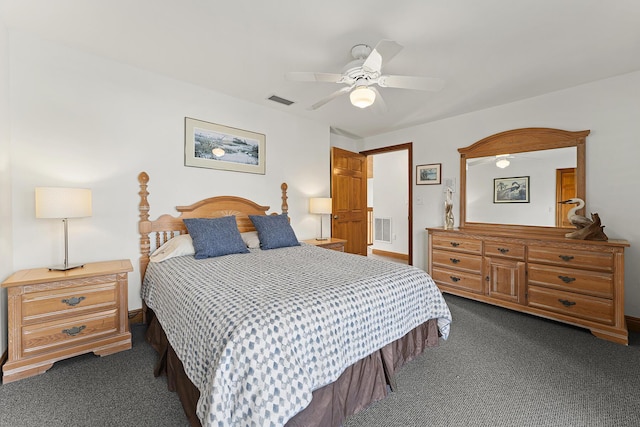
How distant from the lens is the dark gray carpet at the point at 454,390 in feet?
5.17

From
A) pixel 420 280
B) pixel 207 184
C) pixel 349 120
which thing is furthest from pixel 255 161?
pixel 420 280

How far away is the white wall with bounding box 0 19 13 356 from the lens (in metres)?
2.04

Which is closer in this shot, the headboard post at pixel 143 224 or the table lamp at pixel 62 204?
the table lamp at pixel 62 204

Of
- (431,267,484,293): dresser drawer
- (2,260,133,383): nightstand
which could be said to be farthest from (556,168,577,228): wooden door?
(2,260,133,383): nightstand

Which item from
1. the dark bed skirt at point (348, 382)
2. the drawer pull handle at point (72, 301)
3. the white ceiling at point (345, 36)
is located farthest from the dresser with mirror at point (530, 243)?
the drawer pull handle at point (72, 301)

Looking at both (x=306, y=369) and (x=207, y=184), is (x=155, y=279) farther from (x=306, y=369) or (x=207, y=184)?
(x=306, y=369)

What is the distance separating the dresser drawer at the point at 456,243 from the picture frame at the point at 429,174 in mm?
992

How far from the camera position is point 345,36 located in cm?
218

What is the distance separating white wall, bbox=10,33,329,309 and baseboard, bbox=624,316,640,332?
449 centimetres

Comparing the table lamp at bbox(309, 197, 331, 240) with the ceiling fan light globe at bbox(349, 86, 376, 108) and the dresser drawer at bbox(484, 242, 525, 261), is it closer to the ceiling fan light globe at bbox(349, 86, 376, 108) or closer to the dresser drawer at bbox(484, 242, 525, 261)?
the ceiling fan light globe at bbox(349, 86, 376, 108)

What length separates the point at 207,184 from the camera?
131 inches

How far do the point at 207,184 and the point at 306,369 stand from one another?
8.73 ft

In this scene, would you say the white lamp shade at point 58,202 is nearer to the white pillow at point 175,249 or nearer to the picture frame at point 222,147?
the white pillow at point 175,249

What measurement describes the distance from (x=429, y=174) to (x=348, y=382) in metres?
3.58
